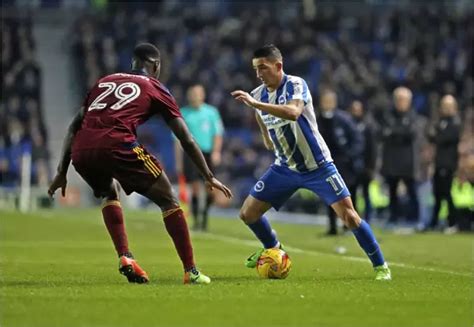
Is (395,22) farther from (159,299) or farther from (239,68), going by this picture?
(159,299)

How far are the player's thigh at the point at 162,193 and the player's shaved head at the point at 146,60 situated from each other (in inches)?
34.8

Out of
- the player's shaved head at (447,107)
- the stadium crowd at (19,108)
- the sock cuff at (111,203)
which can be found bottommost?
the stadium crowd at (19,108)

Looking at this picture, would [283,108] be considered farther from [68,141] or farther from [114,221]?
[68,141]

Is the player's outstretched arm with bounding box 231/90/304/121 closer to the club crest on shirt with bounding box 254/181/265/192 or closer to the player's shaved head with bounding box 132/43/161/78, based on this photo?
the player's shaved head with bounding box 132/43/161/78

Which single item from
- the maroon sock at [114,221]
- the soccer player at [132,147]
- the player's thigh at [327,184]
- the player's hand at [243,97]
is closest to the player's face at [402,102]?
the player's thigh at [327,184]

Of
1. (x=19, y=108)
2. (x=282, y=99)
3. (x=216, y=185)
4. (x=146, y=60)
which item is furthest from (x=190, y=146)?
(x=19, y=108)

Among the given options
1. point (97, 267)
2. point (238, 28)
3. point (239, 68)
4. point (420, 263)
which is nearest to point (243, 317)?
point (97, 267)

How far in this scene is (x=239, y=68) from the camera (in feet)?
113

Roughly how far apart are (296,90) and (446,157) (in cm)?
1005

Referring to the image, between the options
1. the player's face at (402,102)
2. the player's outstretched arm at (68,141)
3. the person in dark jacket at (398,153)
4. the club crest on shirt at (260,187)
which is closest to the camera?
the player's outstretched arm at (68,141)

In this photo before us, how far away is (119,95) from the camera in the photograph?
9242mm

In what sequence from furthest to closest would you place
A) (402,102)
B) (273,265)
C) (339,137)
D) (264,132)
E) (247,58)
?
(247,58) < (402,102) < (339,137) < (264,132) < (273,265)

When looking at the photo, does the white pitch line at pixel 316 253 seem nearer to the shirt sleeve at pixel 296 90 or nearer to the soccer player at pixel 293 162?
the soccer player at pixel 293 162

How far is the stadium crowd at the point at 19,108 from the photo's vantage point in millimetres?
30594
